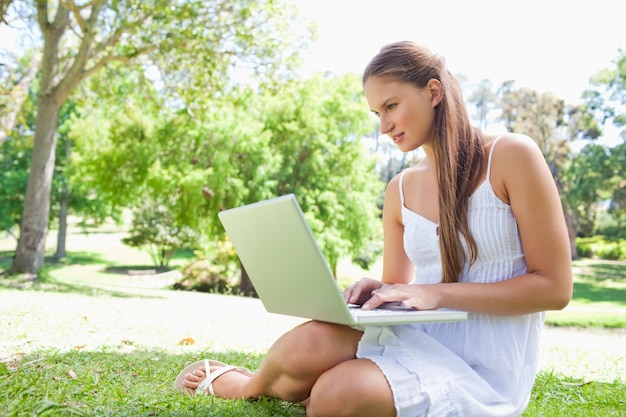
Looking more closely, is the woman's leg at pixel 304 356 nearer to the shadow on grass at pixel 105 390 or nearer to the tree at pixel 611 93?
the shadow on grass at pixel 105 390

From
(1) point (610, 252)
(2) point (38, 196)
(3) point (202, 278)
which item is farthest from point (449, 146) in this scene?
(1) point (610, 252)

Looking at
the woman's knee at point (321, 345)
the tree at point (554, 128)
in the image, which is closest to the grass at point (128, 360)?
the woman's knee at point (321, 345)

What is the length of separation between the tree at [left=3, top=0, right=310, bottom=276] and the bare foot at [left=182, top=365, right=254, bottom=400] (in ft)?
24.8

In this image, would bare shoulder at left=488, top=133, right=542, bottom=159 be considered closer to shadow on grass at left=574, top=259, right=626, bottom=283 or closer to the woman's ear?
the woman's ear

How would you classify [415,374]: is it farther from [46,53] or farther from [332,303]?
[46,53]

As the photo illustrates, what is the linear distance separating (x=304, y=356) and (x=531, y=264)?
0.79 meters

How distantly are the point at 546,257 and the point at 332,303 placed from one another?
0.72 meters

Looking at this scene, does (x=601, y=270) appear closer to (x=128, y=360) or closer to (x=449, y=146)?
(x=128, y=360)

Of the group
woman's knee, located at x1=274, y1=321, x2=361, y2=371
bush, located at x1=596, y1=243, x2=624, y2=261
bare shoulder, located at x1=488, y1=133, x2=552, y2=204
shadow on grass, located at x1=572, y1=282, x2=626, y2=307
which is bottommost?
shadow on grass, located at x1=572, y1=282, x2=626, y2=307

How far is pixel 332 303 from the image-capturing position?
1739 mm

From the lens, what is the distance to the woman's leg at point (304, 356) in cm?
200

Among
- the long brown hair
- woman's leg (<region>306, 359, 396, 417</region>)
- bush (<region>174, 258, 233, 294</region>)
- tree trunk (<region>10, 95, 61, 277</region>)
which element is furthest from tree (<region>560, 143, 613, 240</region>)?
woman's leg (<region>306, 359, 396, 417</region>)

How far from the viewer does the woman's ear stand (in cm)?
212

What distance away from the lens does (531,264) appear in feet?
6.49
